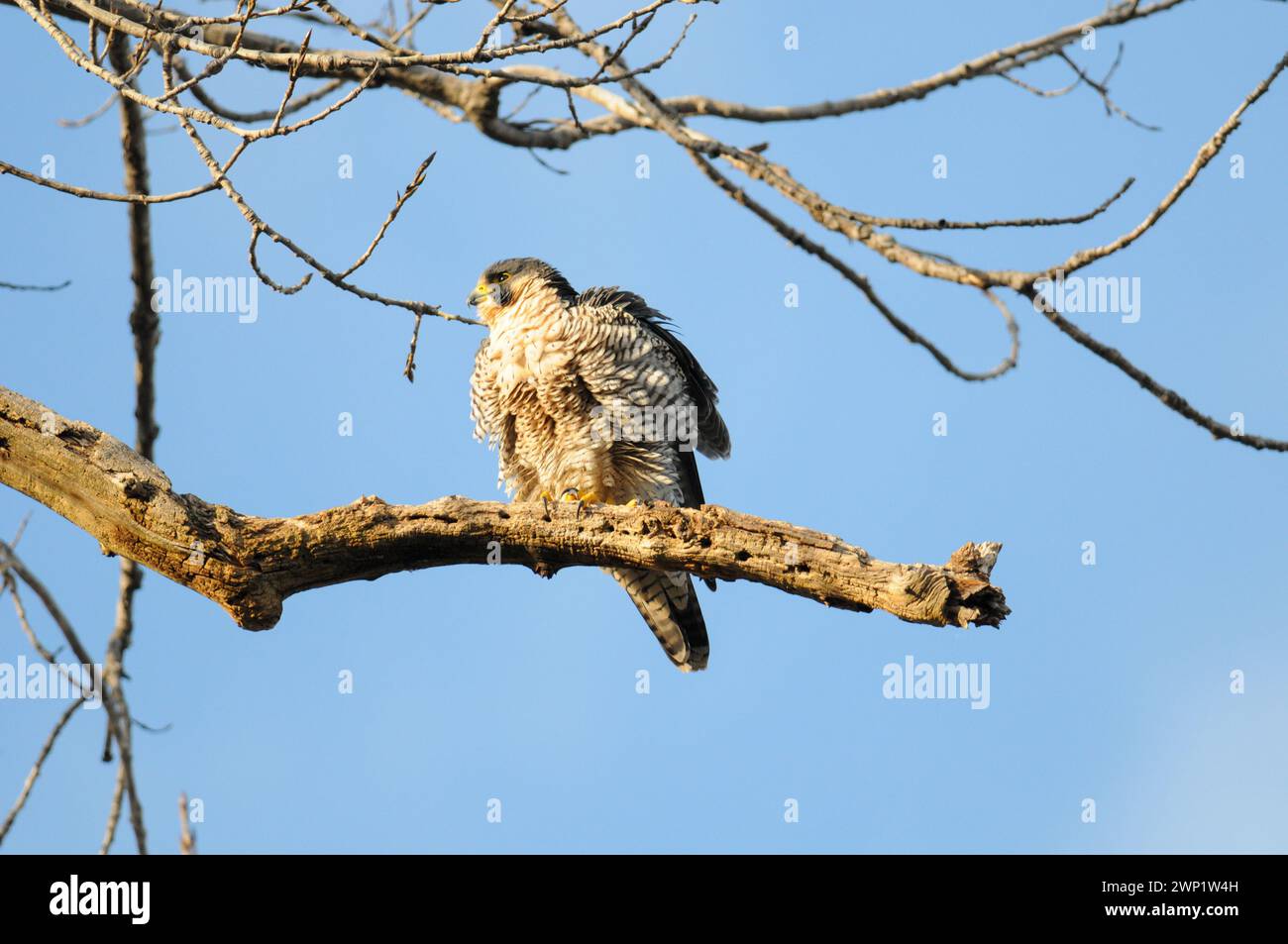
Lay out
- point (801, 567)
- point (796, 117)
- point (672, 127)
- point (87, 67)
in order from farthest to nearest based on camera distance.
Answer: point (796, 117)
point (672, 127)
point (801, 567)
point (87, 67)

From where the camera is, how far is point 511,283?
7305 mm

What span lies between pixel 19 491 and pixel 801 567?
2.96m

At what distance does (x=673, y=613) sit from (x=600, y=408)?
132cm

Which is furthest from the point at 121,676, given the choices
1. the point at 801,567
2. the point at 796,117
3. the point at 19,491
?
the point at 796,117

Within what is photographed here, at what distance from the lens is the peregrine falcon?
6594mm

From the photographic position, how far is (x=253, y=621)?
4.64 meters

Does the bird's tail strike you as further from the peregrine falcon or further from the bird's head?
the bird's head

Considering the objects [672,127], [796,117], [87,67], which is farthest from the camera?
[796,117]

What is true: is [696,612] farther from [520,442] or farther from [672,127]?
[672,127]

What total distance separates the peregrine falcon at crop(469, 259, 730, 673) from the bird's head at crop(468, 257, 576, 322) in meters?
0.01

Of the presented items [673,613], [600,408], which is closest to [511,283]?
[600,408]

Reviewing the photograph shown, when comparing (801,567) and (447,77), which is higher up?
(447,77)

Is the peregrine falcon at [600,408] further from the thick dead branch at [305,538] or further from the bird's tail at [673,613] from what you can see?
the thick dead branch at [305,538]
